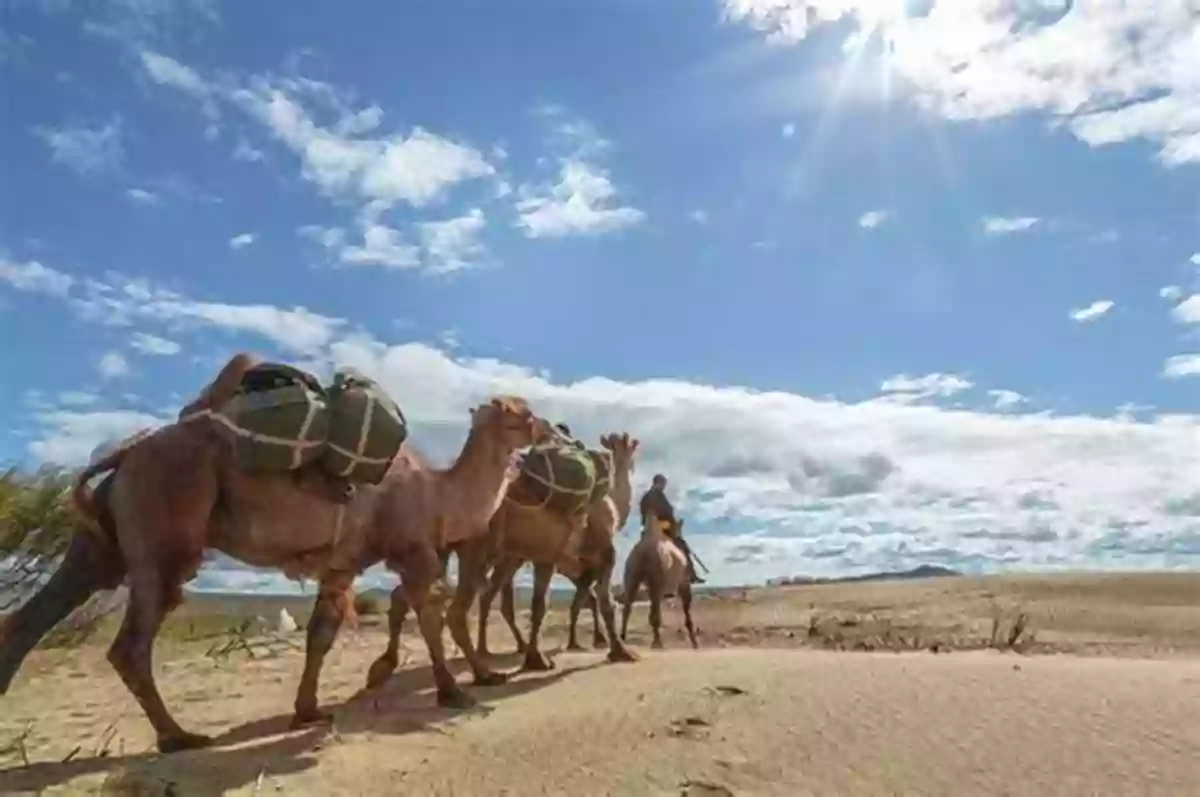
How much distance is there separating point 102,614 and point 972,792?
1284 cm

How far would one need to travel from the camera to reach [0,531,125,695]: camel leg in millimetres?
7859

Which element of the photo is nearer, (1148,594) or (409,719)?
(409,719)

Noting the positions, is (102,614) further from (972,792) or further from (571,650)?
(972,792)

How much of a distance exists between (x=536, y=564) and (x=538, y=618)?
88 cm

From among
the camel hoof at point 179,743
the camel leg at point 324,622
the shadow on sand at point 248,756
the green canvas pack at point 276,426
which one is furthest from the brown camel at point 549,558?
the camel hoof at point 179,743

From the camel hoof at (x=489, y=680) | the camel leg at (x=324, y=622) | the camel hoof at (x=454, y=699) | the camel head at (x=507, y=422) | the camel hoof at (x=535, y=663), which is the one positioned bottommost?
the camel hoof at (x=454, y=699)

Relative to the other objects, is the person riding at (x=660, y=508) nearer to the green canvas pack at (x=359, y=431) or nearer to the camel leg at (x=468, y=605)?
the camel leg at (x=468, y=605)

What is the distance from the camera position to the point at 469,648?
11484 mm

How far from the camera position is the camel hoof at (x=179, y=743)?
25.2ft

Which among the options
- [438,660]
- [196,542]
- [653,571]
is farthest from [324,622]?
[653,571]

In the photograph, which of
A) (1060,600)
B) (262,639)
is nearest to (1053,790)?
(262,639)

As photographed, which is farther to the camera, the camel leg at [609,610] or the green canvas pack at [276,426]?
the camel leg at [609,610]

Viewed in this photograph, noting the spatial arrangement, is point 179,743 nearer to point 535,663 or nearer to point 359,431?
point 359,431

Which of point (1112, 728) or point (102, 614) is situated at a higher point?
point (102, 614)
